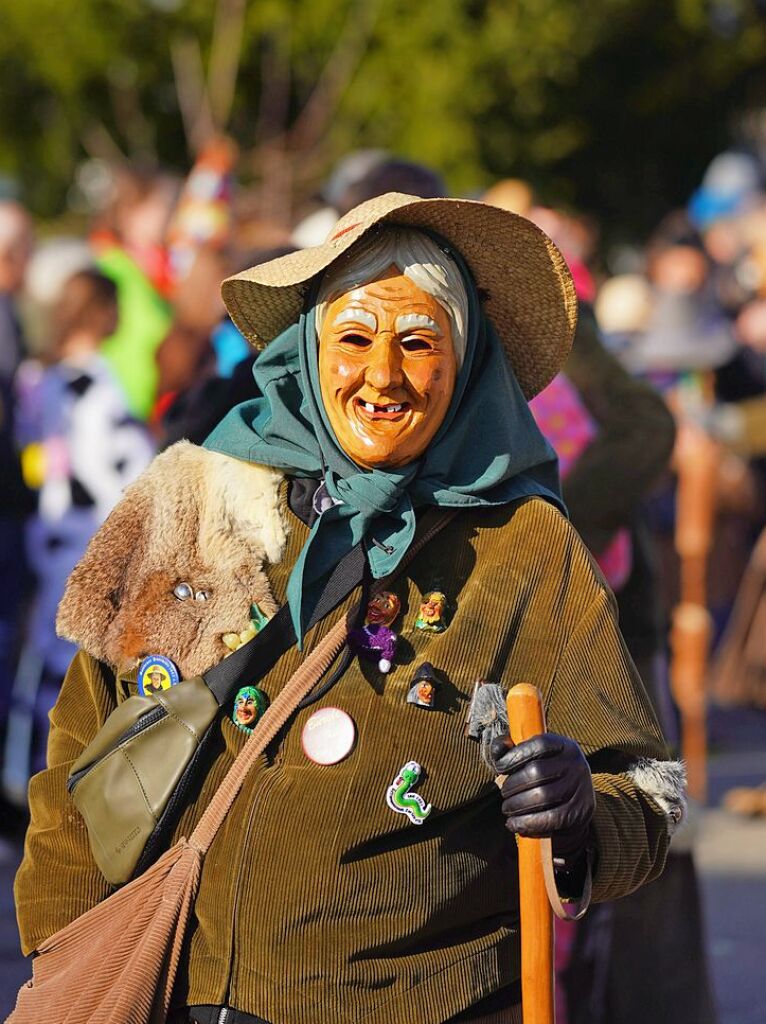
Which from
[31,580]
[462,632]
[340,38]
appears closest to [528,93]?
[340,38]

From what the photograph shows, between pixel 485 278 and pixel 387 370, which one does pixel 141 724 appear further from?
pixel 485 278

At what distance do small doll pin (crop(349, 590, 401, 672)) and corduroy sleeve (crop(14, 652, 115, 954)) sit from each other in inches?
16.9

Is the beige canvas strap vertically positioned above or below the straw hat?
below

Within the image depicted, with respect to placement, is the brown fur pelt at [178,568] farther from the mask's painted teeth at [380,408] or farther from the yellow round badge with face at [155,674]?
the mask's painted teeth at [380,408]

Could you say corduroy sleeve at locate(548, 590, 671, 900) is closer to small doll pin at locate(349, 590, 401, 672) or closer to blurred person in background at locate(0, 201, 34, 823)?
small doll pin at locate(349, 590, 401, 672)

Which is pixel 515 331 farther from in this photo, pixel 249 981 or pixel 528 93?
pixel 528 93

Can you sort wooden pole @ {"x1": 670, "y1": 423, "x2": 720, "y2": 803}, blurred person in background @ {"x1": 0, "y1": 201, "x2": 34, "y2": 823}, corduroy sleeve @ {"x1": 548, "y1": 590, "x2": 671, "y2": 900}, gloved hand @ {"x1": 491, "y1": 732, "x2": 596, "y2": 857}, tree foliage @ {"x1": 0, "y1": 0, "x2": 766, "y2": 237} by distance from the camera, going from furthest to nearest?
tree foliage @ {"x1": 0, "y1": 0, "x2": 766, "y2": 237}
wooden pole @ {"x1": 670, "y1": 423, "x2": 720, "y2": 803}
blurred person in background @ {"x1": 0, "y1": 201, "x2": 34, "y2": 823}
corduroy sleeve @ {"x1": 548, "y1": 590, "x2": 671, "y2": 900}
gloved hand @ {"x1": 491, "y1": 732, "x2": 596, "y2": 857}

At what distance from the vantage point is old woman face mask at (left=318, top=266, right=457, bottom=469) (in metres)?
2.91

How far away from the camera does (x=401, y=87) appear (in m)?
23.1

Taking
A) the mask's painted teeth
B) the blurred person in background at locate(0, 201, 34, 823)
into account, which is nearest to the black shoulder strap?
the mask's painted teeth

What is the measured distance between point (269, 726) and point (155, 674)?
0.21 m

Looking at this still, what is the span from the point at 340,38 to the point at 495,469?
72.5ft

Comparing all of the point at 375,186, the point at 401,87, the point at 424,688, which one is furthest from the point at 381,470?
the point at 401,87

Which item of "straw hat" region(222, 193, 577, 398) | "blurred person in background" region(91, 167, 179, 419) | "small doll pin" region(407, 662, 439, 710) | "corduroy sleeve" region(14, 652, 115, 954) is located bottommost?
"corduroy sleeve" region(14, 652, 115, 954)
